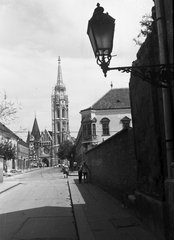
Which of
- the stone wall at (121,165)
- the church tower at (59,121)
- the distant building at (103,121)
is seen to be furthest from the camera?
the church tower at (59,121)

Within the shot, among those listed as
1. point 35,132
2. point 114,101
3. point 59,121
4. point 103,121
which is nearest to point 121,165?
point 103,121

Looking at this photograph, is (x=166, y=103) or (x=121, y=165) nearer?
(x=166, y=103)

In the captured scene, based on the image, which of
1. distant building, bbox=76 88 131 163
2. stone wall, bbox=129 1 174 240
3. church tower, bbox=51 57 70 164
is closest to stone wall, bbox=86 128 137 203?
stone wall, bbox=129 1 174 240

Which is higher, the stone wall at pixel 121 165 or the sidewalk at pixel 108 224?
the stone wall at pixel 121 165

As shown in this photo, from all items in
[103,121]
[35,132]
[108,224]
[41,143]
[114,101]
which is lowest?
[108,224]

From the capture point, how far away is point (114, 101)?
43.1 metres

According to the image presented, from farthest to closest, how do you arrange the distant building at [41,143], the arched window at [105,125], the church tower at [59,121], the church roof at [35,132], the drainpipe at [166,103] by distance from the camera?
1. the church roof at [35,132]
2. the distant building at [41,143]
3. the church tower at [59,121]
4. the arched window at [105,125]
5. the drainpipe at [166,103]

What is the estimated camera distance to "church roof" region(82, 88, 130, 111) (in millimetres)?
42219

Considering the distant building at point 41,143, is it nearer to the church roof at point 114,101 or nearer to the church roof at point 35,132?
the church roof at point 35,132

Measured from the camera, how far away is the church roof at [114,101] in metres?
42.2

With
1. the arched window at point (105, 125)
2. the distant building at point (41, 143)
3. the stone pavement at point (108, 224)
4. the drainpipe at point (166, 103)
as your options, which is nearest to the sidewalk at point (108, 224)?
the stone pavement at point (108, 224)

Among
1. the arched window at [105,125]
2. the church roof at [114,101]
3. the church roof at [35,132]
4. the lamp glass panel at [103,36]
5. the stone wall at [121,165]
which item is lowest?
the stone wall at [121,165]

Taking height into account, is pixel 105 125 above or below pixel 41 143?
below

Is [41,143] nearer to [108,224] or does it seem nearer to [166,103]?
[108,224]
